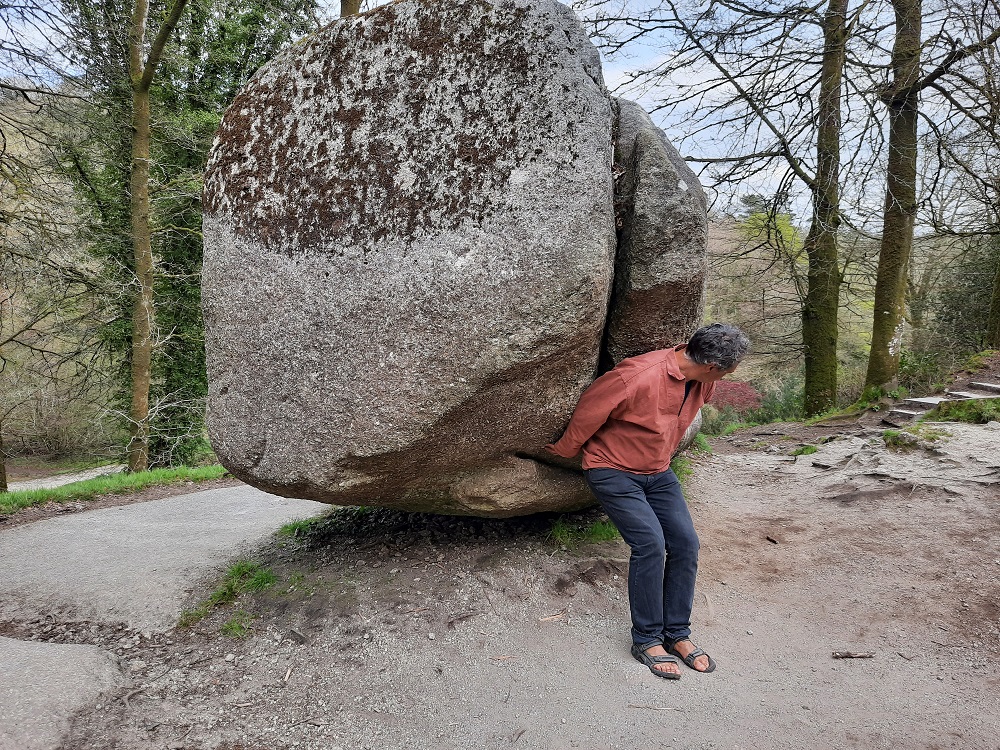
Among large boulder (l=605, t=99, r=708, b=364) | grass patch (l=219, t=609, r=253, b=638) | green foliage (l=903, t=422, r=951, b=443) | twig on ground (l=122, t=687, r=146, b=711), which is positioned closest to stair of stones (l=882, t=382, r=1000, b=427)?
green foliage (l=903, t=422, r=951, b=443)

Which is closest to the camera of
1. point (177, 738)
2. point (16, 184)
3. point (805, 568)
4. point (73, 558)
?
point (177, 738)

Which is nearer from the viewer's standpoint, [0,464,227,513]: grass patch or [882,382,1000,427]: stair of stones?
[0,464,227,513]: grass patch

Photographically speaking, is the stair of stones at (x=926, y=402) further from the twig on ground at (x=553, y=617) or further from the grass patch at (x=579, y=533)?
the twig on ground at (x=553, y=617)

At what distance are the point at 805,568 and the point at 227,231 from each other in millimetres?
4074

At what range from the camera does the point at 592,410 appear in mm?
3330

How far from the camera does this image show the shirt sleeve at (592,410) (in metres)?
3.28

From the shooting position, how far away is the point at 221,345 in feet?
11.8

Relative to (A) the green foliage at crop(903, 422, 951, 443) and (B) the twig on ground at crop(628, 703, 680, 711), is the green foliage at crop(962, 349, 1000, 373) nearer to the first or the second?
(A) the green foliage at crop(903, 422, 951, 443)

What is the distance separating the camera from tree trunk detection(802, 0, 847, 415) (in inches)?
366

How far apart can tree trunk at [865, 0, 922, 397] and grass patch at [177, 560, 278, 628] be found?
8.55 m

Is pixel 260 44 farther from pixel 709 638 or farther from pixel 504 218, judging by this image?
pixel 709 638

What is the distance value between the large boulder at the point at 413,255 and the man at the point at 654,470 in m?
0.30

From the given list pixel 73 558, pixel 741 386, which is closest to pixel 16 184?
pixel 73 558

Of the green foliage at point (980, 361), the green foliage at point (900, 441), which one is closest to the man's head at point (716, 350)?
the green foliage at point (900, 441)
